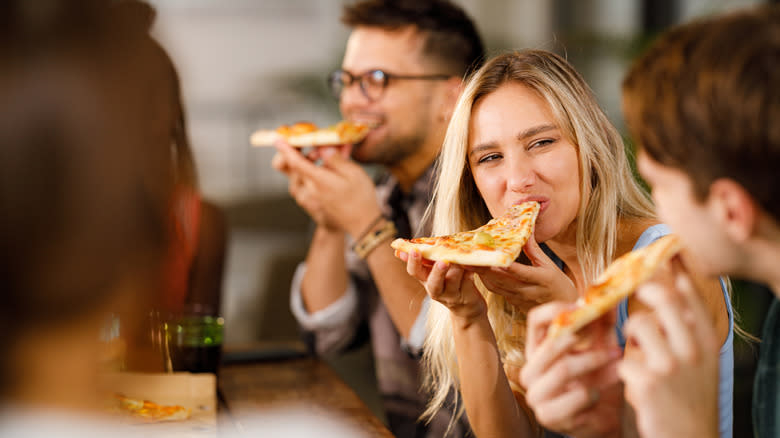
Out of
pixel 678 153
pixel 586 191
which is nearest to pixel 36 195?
pixel 678 153

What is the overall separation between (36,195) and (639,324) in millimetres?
835

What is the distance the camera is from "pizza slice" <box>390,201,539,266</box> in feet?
4.45

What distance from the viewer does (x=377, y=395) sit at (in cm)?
390

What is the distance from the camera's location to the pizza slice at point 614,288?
106 centimetres

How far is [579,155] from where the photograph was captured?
5.23 ft

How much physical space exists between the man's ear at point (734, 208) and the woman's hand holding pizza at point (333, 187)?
1.56 meters

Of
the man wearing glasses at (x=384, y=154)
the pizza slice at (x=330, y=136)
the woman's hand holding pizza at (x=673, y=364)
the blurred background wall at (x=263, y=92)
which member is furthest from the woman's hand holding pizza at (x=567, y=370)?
the blurred background wall at (x=263, y=92)

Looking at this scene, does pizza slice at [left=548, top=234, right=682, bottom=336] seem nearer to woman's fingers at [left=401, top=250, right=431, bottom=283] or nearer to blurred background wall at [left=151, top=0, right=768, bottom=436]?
woman's fingers at [left=401, top=250, right=431, bottom=283]

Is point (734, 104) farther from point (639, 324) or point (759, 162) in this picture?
point (639, 324)

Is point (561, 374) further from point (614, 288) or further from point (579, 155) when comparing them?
point (579, 155)

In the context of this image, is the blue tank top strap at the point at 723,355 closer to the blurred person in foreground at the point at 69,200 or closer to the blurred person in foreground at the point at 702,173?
the blurred person in foreground at the point at 702,173

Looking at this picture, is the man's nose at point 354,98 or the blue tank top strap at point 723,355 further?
the man's nose at point 354,98

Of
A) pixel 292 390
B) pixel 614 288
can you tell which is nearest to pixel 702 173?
pixel 614 288

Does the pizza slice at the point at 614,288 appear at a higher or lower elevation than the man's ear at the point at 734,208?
lower
